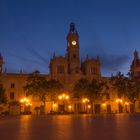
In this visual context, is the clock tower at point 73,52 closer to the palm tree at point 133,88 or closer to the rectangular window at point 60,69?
the rectangular window at point 60,69

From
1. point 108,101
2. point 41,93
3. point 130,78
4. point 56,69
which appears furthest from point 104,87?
point 41,93

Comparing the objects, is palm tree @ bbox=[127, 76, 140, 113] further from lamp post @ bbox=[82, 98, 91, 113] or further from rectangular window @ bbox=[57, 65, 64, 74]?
rectangular window @ bbox=[57, 65, 64, 74]

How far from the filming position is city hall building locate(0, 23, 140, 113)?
263 ft

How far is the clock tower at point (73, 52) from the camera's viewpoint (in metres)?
89.1

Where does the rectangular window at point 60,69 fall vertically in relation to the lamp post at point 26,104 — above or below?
above

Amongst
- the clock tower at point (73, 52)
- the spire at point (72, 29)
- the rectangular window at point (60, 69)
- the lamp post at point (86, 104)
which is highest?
the spire at point (72, 29)

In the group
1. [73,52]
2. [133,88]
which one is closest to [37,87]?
[73,52]

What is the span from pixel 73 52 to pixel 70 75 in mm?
8309

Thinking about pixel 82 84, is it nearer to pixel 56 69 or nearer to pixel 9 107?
pixel 56 69

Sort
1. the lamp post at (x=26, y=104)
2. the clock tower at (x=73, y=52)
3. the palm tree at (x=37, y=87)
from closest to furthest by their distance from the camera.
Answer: the palm tree at (x=37, y=87) → the lamp post at (x=26, y=104) → the clock tower at (x=73, y=52)

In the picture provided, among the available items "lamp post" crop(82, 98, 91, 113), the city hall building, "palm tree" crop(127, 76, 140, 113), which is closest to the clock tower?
the city hall building

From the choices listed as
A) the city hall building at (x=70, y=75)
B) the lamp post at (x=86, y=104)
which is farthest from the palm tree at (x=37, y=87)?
the lamp post at (x=86, y=104)

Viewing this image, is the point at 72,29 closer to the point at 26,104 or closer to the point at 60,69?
the point at 60,69

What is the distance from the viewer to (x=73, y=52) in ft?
298
